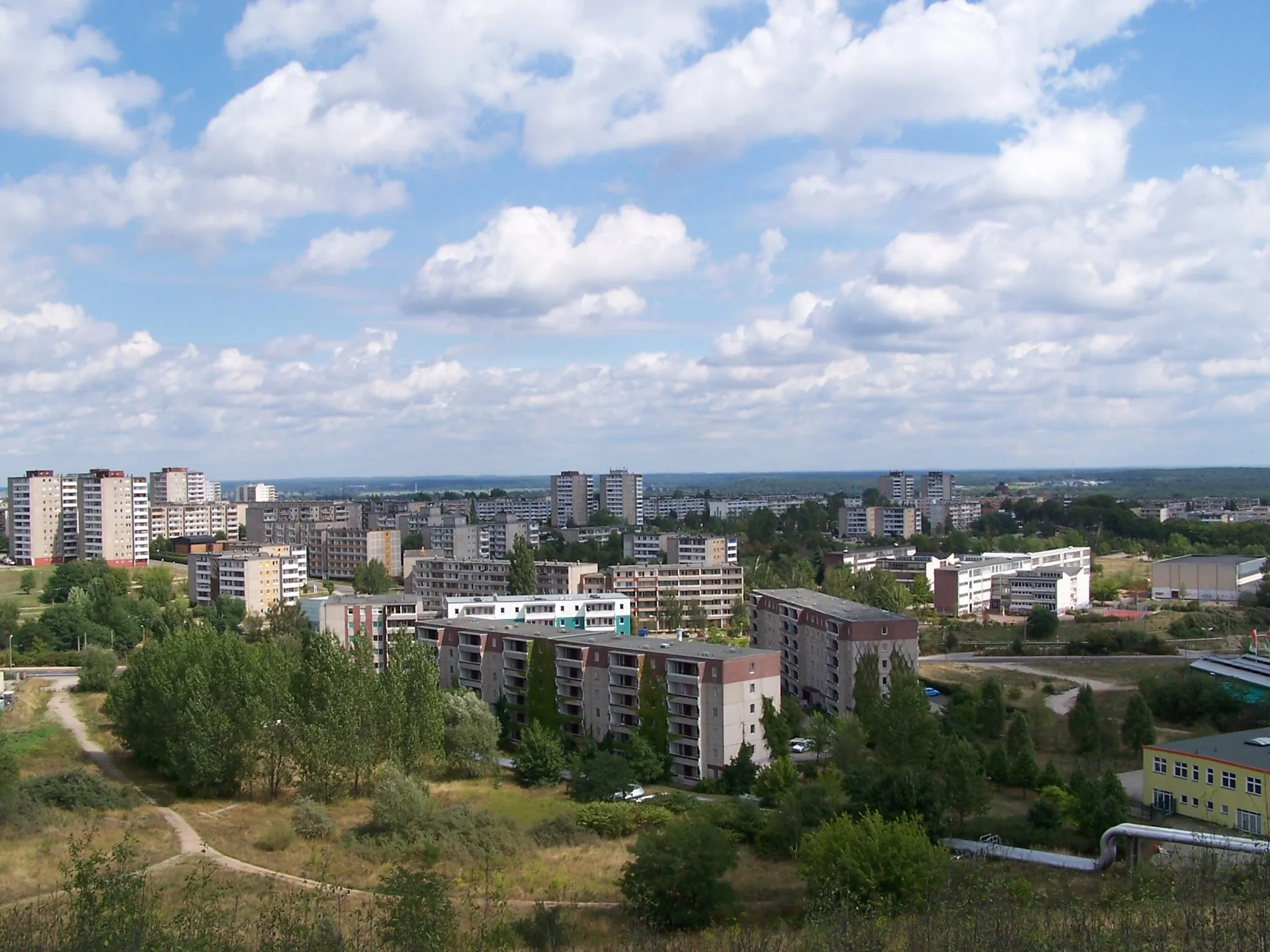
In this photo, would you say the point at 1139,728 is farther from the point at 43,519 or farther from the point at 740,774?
the point at 43,519

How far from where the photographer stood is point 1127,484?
147 metres

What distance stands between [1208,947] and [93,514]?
48.6 m

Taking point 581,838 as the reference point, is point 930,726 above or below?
above

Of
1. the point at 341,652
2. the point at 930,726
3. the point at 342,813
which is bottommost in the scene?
the point at 342,813

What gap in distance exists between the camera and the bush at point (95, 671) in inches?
948

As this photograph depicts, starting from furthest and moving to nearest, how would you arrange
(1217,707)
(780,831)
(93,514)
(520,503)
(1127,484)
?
(1127,484) < (520,503) < (93,514) < (1217,707) < (780,831)

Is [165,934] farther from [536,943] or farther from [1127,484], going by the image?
[1127,484]

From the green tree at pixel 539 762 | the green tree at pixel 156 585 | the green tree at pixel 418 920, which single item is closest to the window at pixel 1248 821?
the green tree at pixel 539 762

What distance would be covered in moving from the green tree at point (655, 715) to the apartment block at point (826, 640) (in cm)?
→ 403

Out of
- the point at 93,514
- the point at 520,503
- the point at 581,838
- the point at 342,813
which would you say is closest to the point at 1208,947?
the point at 581,838

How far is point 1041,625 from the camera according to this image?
102 feet

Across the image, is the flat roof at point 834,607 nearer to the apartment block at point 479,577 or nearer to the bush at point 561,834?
the bush at point 561,834

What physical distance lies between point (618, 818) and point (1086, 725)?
879cm

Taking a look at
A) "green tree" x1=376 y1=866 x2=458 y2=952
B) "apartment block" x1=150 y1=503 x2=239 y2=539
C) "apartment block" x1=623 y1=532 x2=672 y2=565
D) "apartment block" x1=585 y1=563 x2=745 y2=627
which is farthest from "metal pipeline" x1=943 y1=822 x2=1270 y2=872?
"apartment block" x1=150 y1=503 x2=239 y2=539
